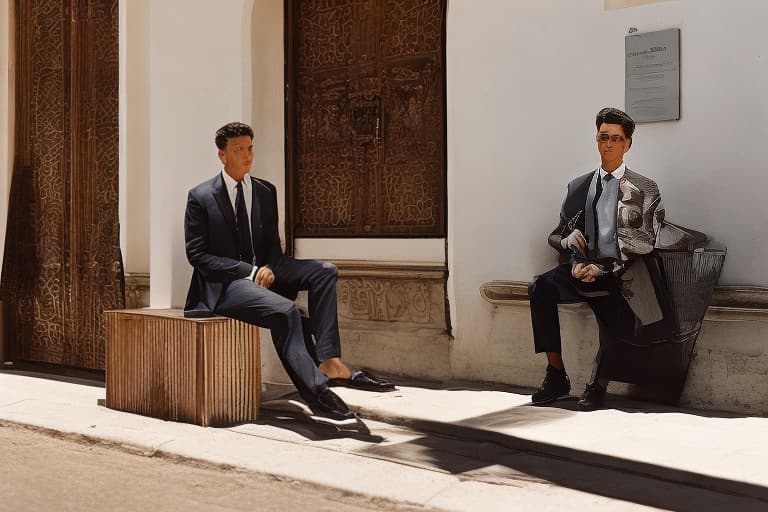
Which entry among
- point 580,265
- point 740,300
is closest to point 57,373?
point 580,265

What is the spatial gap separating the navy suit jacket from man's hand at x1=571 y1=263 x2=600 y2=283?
1.83 meters

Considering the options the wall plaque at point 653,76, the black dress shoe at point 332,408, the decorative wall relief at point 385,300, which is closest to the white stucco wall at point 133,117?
the decorative wall relief at point 385,300

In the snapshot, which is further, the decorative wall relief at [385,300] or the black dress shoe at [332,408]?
the decorative wall relief at [385,300]

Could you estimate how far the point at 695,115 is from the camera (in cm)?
609

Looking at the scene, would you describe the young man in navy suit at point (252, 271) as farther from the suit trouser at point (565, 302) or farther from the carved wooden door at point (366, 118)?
the carved wooden door at point (366, 118)

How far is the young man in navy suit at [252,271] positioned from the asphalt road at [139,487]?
0.98m

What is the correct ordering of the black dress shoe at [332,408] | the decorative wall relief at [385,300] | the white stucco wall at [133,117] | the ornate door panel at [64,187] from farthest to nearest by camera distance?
the ornate door panel at [64,187] < the white stucco wall at [133,117] < the decorative wall relief at [385,300] < the black dress shoe at [332,408]

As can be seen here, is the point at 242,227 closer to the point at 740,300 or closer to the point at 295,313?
the point at 295,313

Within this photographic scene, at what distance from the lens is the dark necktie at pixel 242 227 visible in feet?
20.2

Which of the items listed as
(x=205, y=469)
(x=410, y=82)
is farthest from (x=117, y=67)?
(x=205, y=469)

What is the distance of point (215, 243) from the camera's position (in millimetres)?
6117

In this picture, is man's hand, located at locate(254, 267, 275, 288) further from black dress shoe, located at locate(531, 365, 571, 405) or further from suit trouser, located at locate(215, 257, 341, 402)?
black dress shoe, located at locate(531, 365, 571, 405)

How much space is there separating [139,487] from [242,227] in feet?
6.58

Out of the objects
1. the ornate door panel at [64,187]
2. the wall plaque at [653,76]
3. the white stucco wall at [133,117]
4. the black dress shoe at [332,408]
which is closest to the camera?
the black dress shoe at [332,408]
